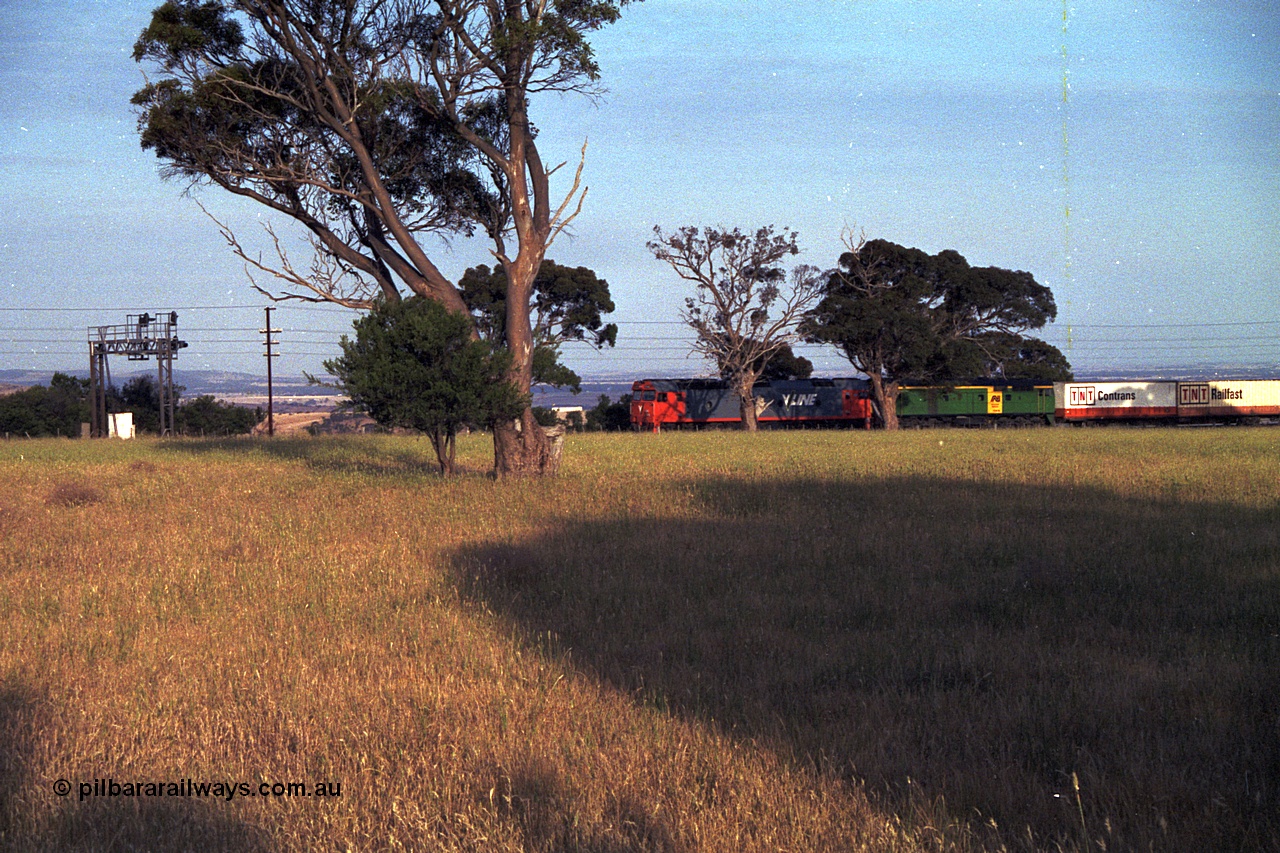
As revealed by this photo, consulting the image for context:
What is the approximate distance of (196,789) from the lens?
4414mm

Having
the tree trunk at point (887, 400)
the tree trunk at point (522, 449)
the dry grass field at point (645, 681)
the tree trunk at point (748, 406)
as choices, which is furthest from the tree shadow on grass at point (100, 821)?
the tree trunk at point (887, 400)

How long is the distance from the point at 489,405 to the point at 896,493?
8.04m

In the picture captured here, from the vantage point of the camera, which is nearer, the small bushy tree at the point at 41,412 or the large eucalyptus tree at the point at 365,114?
the large eucalyptus tree at the point at 365,114

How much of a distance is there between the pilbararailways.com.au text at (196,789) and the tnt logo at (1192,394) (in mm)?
67794

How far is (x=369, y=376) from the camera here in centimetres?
1825

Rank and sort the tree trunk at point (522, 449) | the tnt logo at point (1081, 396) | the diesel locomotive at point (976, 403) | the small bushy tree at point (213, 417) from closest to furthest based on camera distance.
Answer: the tree trunk at point (522, 449)
the diesel locomotive at point (976, 403)
the tnt logo at point (1081, 396)
the small bushy tree at point (213, 417)

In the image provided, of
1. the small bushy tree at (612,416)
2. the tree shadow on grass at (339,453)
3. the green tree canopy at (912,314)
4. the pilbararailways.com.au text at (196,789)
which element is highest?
the green tree canopy at (912,314)

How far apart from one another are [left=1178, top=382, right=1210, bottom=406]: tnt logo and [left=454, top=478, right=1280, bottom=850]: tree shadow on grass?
55687 mm

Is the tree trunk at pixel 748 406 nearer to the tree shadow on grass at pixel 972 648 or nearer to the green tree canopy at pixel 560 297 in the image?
the green tree canopy at pixel 560 297

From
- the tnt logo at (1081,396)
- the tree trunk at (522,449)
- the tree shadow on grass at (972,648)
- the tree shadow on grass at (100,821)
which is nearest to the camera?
the tree shadow on grass at (100,821)

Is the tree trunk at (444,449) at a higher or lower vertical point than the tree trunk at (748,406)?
lower

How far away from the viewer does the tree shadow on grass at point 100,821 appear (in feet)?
12.6

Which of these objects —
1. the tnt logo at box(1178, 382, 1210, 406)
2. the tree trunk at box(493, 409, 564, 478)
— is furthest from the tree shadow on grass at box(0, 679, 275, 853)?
the tnt logo at box(1178, 382, 1210, 406)

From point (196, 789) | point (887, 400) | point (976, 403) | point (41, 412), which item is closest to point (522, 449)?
point (196, 789)
